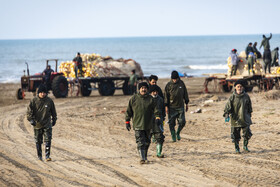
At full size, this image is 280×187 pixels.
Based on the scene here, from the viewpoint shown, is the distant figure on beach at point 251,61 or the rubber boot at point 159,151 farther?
the distant figure on beach at point 251,61

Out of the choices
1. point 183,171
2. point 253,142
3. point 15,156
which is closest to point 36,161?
point 15,156

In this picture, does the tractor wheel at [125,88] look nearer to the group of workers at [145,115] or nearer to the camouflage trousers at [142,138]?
the group of workers at [145,115]

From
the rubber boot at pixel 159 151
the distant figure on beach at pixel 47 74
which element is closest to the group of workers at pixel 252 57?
the distant figure on beach at pixel 47 74

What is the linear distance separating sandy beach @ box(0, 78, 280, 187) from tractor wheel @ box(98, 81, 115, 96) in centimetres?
855

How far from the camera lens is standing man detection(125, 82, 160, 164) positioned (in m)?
9.52

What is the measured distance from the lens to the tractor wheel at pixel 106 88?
25.8m

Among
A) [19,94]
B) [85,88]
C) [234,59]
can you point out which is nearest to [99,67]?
[85,88]

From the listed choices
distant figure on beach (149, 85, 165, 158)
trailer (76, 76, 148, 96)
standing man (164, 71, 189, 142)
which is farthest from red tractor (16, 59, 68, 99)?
distant figure on beach (149, 85, 165, 158)

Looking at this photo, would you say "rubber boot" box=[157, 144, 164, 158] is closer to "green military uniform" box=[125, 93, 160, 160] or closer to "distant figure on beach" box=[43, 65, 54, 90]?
"green military uniform" box=[125, 93, 160, 160]

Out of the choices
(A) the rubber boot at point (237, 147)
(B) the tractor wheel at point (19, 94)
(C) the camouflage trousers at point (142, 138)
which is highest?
(B) the tractor wheel at point (19, 94)

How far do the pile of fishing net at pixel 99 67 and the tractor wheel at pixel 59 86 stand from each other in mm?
1369

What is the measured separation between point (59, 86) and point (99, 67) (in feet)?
8.57

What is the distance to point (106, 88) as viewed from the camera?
2597 cm

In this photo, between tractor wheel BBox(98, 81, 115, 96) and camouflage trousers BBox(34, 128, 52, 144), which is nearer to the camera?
camouflage trousers BBox(34, 128, 52, 144)
